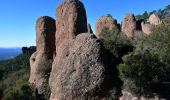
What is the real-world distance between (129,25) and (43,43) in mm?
13016

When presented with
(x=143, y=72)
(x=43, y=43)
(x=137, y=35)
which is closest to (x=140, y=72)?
(x=143, y=72)

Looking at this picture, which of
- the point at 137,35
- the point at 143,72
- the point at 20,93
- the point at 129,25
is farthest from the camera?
the point at 129,25

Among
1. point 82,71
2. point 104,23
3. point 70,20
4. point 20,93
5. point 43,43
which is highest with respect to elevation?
point 104,23

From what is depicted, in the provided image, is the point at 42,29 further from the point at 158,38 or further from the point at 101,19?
the point at 158,38

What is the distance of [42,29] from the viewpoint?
4516 cm

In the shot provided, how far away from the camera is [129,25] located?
5234 cm

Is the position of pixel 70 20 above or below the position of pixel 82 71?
above

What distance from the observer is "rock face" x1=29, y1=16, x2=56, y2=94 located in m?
44.5

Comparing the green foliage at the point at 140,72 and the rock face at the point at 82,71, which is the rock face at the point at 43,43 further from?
the green foliage at the point at 140,72

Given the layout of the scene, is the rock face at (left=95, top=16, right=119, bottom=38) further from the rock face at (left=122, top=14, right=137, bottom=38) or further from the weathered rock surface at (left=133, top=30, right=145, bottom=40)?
the rock face at (left=122, top=14, right=137, bottom=38)

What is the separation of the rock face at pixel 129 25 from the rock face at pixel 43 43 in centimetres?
1114

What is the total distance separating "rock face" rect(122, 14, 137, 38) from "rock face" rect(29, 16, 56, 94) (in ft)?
36.5

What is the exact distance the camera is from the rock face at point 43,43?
4447cm

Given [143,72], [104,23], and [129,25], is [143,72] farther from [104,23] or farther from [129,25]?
[129,25]
